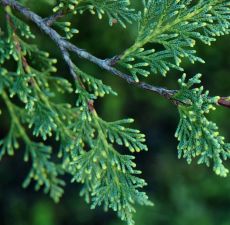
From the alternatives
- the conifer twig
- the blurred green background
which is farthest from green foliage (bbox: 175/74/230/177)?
→ the blurred green background

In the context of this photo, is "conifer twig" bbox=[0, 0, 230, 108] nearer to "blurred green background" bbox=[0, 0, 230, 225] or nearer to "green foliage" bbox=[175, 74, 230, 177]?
"green foliage" bbox=[175, 74, 230, 177]

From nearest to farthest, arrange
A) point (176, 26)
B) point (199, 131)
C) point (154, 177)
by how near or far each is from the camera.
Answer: point (199, 131)
point (176, 26)
point (154, 177)

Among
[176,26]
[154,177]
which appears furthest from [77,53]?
[154,177]

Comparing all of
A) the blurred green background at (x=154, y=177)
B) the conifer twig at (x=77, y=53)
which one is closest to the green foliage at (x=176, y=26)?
the conifer twig at (x=77, y=53)

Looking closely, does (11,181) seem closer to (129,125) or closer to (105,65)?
(129,125)

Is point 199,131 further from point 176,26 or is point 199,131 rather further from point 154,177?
point 154,177

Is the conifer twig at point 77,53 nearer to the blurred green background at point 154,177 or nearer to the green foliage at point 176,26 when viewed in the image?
the green foliage at point 176,26
